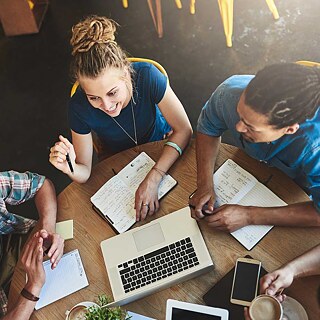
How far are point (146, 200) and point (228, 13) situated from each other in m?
1.52

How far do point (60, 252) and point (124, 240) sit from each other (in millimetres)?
219

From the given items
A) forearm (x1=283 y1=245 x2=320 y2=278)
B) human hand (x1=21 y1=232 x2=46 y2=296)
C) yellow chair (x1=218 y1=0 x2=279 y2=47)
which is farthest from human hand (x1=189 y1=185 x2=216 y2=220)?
yellow chair (x1=218 y1=0 x2=279 y2=47)

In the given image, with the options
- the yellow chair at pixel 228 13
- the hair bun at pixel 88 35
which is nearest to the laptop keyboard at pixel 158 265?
the hair bun at pixel 88 35

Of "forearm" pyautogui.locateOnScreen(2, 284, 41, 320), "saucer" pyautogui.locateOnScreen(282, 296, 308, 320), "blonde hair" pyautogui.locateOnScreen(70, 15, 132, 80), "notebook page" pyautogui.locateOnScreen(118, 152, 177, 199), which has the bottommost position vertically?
"saucer" pyautogui.locateOnScreen(282, 296, 308, 320)

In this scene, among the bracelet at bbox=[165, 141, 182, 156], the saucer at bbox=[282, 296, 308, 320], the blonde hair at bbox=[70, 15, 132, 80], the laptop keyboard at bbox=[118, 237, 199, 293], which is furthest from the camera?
the bracelet at bbox=[165, 141, 182, 156]

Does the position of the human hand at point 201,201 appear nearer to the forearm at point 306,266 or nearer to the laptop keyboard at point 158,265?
the laptop keyboard at point 158,265

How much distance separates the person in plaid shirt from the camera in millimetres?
1578

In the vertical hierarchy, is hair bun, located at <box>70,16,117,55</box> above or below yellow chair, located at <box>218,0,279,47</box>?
above

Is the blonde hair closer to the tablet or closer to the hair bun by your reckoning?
the hair bun

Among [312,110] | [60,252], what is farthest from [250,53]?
[60,252]

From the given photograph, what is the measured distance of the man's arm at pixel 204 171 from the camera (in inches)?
64.5

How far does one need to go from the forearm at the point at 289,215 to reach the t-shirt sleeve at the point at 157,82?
57 centimetres

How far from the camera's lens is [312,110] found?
4.48 feet

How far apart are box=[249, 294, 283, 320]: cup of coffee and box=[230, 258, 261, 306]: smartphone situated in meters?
0.09
